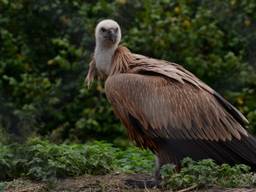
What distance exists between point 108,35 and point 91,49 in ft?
12.1

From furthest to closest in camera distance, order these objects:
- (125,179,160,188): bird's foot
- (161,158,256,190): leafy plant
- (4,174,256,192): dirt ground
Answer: (125,179,160,188): bird's foot, (4,174,256,192): dirt ground, (161,158,256,190): leafy plant

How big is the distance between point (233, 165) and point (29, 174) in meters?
1.66

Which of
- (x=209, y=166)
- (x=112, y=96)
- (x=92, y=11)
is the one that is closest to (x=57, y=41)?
(x=92, y=11)

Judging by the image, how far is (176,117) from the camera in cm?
768

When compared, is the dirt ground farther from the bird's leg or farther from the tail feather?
the tail feather

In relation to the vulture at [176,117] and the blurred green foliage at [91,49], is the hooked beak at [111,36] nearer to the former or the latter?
the vulture at [176,117]

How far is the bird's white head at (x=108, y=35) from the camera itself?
852 cm

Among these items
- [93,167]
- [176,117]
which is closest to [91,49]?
[93,167]

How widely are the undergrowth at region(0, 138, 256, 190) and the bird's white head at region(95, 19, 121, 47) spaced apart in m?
0.96

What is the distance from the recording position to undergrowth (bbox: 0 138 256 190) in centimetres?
698

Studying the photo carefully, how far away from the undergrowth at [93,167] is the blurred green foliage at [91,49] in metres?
3.59

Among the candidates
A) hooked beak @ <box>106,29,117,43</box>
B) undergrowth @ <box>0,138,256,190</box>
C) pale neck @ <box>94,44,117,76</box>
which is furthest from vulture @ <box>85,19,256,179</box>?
hooked beak @ <box>106,29,117,43</box>

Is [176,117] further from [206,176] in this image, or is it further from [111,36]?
[111,36]

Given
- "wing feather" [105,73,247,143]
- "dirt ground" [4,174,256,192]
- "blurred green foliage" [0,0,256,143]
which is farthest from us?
"blurred green foliage" [0,0,256,143]
